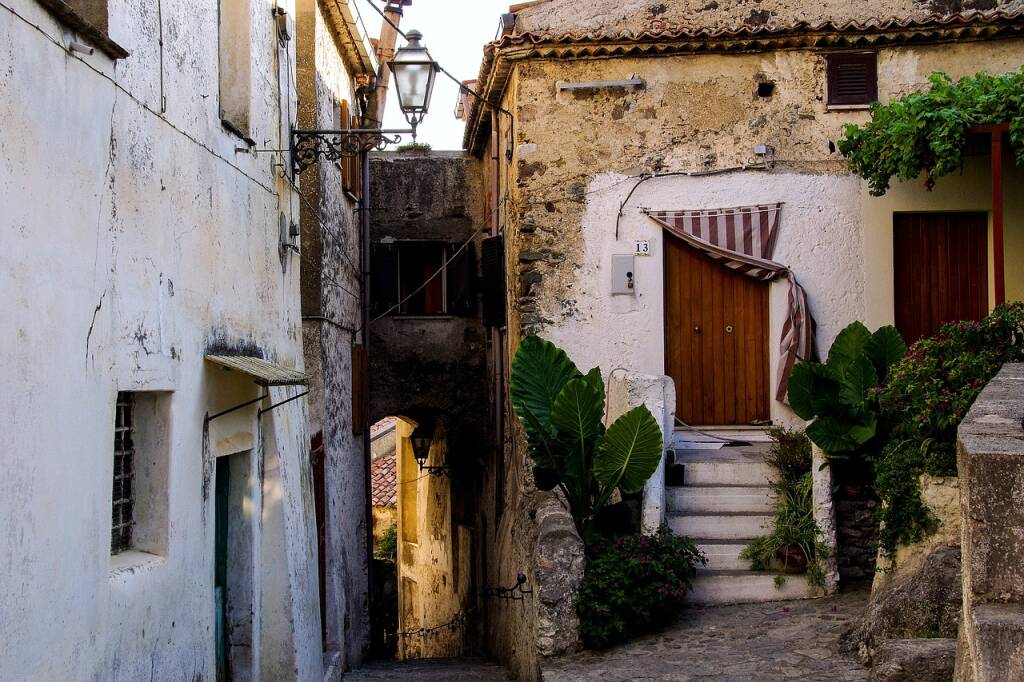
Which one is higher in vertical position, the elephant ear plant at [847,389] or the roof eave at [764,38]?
the roof eave at [764,38]

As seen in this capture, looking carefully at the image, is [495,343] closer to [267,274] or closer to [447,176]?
[447,176]

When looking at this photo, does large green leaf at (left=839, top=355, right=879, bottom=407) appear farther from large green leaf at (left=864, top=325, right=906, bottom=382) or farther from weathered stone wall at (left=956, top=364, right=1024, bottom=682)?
weathered stone wall at (left=956, top=364, right=1024, bottom=682)

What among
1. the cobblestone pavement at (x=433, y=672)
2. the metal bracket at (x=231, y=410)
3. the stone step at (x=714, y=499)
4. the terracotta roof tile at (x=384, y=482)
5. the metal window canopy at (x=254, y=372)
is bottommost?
the cobblestone pavement at (x=433, y=672)

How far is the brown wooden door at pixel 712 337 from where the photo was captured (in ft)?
38.9

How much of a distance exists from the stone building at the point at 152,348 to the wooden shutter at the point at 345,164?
286 cm

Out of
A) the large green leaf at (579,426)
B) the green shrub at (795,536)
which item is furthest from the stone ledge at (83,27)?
the green shrub at (795,536)

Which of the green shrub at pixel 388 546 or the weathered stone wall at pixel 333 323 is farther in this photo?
the green shrub at pixel 388 546

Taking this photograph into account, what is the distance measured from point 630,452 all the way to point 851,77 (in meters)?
5.28

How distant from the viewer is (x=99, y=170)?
543 cm

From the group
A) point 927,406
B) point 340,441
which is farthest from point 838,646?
point 340,441

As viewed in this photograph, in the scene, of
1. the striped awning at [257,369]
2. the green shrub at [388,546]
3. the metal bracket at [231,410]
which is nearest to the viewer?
the striped awning at [257,369]

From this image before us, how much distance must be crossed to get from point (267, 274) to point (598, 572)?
3619 mm

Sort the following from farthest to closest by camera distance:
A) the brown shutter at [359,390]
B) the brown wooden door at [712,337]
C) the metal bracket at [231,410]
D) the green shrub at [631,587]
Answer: the brown shutter at [359,390] → the brown wooden door at [712,337] → the green shrub at [631,587] → the metal bracket at [231,410]

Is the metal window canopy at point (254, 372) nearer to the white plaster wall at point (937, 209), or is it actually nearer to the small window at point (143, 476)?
the small window at point (143, 476)
